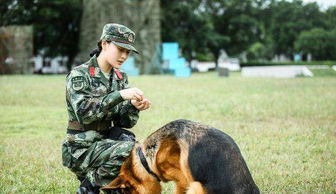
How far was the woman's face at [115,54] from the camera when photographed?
4.43 m

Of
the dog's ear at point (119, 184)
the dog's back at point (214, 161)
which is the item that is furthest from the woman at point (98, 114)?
the dog's back at point (214, 161)

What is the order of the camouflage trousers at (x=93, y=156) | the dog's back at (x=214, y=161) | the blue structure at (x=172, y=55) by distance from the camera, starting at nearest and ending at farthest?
the dog's back at (x=214, y=161) → the camouflage trousers at (x=93, y=156) → the blue structure at (x=172, y=55)

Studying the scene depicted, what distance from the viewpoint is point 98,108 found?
4164mm

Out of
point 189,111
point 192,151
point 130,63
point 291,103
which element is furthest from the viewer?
point 130,63

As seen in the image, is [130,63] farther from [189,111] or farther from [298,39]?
[298,39]

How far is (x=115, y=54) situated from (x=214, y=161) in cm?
155

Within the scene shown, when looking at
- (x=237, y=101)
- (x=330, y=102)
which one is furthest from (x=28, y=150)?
(x=330, y=102)

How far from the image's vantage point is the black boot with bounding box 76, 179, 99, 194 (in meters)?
4.46

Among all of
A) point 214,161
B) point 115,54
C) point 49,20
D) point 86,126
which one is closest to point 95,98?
point 86,126

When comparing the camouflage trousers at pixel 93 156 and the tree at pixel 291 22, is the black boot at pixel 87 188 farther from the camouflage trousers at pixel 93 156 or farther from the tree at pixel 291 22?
the tree at pixel 291 22

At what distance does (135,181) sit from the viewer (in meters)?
3.76

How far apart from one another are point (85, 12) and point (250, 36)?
31.2 metres

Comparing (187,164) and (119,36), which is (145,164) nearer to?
(187,164)

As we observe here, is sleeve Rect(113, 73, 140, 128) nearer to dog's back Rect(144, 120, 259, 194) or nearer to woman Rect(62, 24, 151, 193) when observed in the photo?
woman Rect(62, 24, 151, 193)
